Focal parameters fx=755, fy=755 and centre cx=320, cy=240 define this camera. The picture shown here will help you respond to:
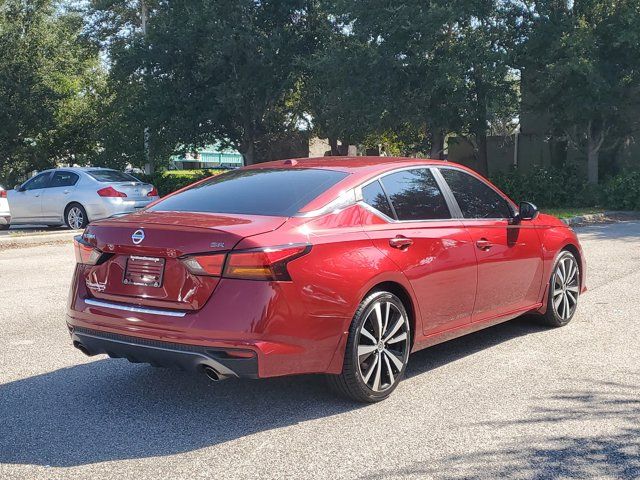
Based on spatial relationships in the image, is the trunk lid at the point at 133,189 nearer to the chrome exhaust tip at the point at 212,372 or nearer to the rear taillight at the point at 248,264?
the rear taillight at the point at 248,264

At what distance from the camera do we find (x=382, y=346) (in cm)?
493

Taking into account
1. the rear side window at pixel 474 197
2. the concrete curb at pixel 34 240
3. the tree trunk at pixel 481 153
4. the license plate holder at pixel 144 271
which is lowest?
the concrete curb at pixel 34 240

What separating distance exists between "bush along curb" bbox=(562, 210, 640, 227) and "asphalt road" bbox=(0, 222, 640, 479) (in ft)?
42.9

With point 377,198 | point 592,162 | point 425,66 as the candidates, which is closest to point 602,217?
point 592,162

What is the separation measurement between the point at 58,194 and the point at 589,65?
14752 millimetres

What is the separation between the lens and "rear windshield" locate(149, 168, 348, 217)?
4941 millimetres

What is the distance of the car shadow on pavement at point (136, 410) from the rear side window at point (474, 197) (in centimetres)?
126

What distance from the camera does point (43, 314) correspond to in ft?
25.6

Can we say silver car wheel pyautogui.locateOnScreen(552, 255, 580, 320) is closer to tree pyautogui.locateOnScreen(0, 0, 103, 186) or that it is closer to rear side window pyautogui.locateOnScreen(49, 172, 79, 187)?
rear side window pyautogui.locateOnScreen(49, 172, 79, 187)

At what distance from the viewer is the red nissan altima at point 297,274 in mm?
4324

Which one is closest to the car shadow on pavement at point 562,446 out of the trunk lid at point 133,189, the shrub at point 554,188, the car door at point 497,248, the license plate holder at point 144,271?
the car door at point 497,248

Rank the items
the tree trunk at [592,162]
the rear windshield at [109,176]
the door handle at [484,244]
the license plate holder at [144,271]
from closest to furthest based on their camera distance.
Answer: the license plate holder at [144,271] < the door handle at [484,244] < the rear windshield at [109,176] < the tree trunk at [592,162]

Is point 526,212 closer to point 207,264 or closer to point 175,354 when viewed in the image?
point 207,264

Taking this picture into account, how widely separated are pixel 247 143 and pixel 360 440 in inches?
1135
